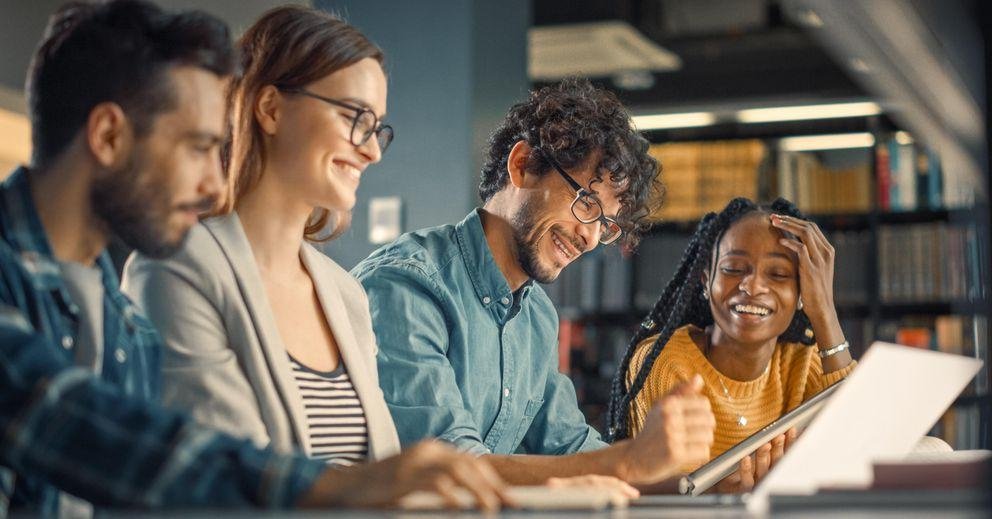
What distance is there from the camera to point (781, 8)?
17.3 feet

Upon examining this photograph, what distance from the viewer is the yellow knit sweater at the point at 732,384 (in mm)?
2320

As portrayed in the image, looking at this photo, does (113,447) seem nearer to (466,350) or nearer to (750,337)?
(466,350)

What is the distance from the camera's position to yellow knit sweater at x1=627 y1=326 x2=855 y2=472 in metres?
2.32

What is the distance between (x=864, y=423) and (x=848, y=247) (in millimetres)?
3766

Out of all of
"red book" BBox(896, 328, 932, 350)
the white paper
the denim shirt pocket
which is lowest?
"red book" BBox(896, 328, 932, 350)

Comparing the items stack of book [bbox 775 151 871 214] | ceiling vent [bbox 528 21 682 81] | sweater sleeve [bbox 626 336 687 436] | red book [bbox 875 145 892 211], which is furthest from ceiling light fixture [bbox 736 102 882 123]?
sweater sleeve [bbox 626 336 687 436]

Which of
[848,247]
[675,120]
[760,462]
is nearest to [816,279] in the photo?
[760,462]

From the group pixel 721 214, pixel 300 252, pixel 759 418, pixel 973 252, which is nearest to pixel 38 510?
pixel 300 252

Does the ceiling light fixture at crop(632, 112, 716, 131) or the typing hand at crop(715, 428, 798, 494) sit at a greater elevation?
the ceiling light fixture at crop(632, 112, 716, 131)

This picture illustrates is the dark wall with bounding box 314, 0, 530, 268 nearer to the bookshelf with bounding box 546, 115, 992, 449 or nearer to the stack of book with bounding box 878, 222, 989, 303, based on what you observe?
the bookshelf with bounding box 546, 115, 992, 449

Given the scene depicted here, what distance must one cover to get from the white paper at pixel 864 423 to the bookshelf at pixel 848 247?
3.05m

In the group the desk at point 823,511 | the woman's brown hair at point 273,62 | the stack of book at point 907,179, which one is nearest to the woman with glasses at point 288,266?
the woman's brown hair at point 273,62

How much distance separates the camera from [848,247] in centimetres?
469

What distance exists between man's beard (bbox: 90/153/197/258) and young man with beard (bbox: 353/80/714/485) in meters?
0.69
